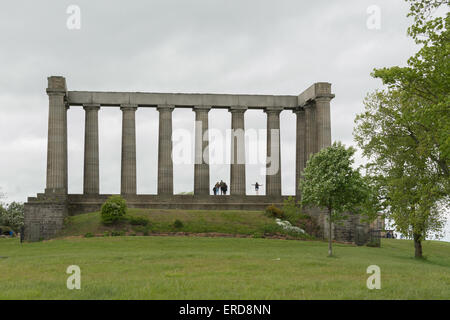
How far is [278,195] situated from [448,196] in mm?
28854

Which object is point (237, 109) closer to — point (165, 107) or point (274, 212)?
point (165, 107)

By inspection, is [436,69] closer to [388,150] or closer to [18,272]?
[388,150]

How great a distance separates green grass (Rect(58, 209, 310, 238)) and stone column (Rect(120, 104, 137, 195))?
6.55 meters

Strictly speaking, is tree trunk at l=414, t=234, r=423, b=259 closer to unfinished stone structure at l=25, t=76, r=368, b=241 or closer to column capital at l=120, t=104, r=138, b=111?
unfinished stone structure at l=25, t=76, r=368, b=241

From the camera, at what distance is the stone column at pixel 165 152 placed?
65188 millimetres

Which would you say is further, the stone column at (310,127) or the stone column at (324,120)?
the stone column at (310,127)

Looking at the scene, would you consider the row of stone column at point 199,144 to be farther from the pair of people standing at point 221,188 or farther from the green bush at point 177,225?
the green bush at point 177,225

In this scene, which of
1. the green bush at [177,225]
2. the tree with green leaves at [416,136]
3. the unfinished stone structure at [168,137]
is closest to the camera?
the tree with green leaves at [416,136]

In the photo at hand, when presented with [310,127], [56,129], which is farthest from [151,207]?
[310,127]

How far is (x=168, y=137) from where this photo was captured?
65.7 m

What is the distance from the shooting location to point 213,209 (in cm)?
6494

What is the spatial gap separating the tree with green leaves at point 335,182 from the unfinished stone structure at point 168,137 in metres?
18.8

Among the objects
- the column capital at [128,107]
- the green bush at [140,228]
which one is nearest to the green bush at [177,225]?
the green bush at [140,228]
